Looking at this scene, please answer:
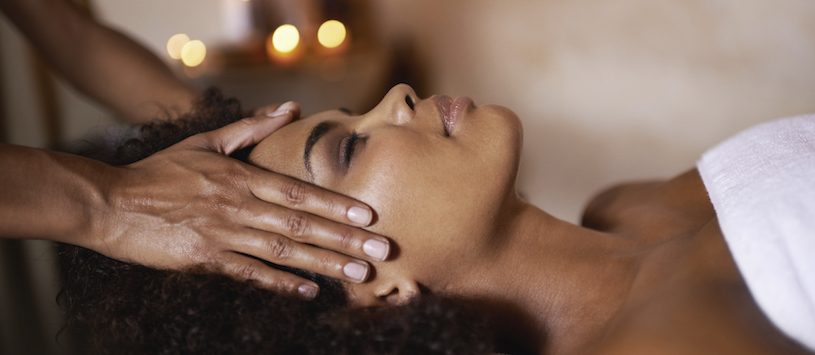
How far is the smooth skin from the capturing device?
2.75ft

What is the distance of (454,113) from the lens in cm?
110

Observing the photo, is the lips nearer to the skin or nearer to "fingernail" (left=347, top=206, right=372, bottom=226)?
the skin

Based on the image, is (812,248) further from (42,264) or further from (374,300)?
(42,264)

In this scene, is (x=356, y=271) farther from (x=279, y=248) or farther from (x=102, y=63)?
(x=102, y=63)

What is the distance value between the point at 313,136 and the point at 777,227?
881mm

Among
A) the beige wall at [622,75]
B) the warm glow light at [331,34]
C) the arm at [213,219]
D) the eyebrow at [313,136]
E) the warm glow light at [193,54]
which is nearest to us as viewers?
the arm at [213,219]

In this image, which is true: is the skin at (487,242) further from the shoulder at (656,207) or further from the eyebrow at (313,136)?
the shoulder at (656,207)

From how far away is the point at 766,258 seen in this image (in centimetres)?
80

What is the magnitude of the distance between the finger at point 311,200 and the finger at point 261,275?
124mm

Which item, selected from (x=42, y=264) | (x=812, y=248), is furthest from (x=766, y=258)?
(x=42, y=264)

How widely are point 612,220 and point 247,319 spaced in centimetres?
115

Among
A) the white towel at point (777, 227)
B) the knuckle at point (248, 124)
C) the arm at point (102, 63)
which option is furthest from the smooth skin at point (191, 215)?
the arm at point (102, 63)

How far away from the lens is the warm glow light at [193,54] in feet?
8.70

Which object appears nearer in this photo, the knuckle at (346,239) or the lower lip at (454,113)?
the knuckle at (346,239)
